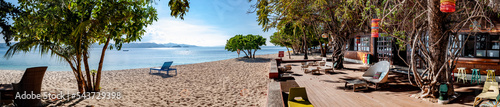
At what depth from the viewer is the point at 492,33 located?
25.7 feet

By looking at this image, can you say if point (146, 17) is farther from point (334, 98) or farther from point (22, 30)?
point (334, 98)

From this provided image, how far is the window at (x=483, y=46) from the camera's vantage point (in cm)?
784

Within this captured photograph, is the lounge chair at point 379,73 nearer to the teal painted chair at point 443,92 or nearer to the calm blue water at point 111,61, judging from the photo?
the teal painted chair at point 443,92

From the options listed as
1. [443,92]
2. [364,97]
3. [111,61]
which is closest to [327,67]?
[364,97]

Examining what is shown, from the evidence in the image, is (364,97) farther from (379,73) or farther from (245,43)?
(245,43)

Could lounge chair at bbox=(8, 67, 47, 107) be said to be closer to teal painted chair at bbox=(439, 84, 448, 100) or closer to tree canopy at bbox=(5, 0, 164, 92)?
tree canopy at bbox=(5, 0, 164, 92)

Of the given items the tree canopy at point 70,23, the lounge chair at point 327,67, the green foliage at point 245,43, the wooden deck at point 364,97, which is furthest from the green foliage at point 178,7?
the green foliage at point 245,43

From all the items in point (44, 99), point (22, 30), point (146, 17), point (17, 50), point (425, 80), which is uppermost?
point (146, 17)

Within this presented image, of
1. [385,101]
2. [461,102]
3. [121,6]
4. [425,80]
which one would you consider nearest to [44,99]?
[121,6]

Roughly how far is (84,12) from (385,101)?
7.27 meters

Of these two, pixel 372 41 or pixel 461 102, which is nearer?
pixel 461 102

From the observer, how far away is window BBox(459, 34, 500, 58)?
25.7 feet

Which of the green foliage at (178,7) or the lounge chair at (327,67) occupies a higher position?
the green foliage at (178,7)

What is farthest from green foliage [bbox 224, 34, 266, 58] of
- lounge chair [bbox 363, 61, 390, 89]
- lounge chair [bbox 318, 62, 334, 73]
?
lounge chair [bbox 363, 61, 390, 89]
